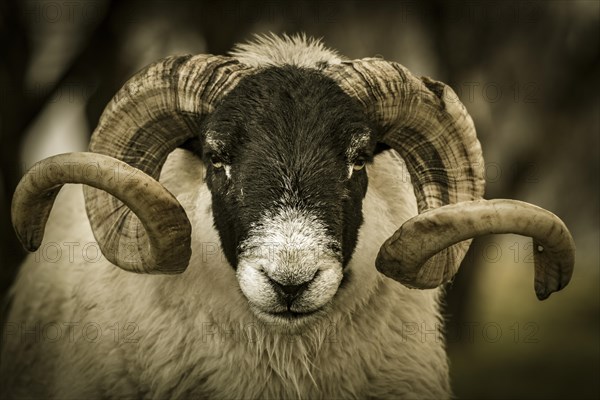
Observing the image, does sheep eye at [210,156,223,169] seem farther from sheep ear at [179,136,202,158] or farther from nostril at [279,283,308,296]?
nostril at [279,283,308,296]

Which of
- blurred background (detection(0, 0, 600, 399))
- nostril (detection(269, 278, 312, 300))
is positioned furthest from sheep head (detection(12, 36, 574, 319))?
blurred background (detection(0, 0, 600, 399))

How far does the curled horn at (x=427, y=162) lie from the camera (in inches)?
161

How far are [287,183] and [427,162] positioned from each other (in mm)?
1046

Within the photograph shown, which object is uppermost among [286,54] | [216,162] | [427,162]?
[286,54]

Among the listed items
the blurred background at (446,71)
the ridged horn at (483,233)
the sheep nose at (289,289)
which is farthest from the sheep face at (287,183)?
the blurred background at (446,71)

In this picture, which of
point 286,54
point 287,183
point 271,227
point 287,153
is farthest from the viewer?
point 286,54

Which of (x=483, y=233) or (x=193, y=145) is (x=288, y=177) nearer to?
(x=193, y=145)

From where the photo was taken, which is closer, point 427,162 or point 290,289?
point 290,289

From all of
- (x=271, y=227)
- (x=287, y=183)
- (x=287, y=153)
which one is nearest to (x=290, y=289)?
(x=271, y=227)

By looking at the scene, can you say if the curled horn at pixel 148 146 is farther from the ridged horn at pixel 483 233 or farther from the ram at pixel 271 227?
the ridged horn at pixel 483 233

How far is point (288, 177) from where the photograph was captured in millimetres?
4195

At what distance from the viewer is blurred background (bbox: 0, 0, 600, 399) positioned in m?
9.32

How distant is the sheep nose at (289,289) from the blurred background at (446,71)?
5.77 m

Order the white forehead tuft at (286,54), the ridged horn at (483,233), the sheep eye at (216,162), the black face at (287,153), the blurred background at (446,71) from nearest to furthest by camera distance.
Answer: the ridged horn at (483,233) < the black face at (287,153) < the sheep eye at (216,162) < the white forehead tuft at (286,54) < the blurred background at (446,71)
